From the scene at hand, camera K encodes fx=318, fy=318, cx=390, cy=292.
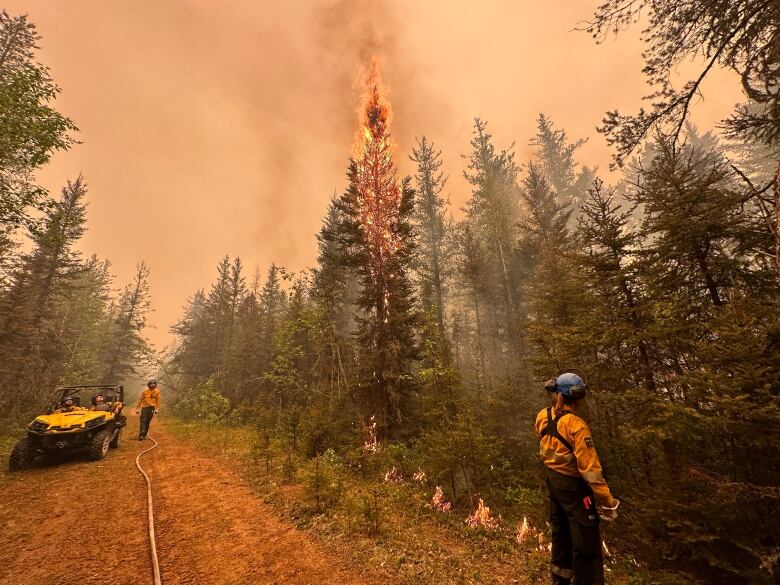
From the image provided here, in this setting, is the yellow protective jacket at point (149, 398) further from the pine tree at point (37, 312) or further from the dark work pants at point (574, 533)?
the dark work pants at point (574, 533)

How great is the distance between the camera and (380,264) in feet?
51.3

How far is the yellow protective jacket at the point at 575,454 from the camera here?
4.00m

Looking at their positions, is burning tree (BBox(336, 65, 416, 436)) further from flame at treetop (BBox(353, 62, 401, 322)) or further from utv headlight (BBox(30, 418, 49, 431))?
utv headlight (BBox(30, 418, 49, 431))

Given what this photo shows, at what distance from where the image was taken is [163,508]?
7.62 m

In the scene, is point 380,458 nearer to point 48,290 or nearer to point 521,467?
point 521,467

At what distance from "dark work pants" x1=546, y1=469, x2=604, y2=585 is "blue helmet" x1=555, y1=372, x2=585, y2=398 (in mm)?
1110

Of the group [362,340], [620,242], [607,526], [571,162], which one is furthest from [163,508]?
[571,162]

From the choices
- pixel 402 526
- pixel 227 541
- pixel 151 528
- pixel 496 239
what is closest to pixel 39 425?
pixel 151 528

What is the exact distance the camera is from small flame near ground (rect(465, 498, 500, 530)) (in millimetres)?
7298

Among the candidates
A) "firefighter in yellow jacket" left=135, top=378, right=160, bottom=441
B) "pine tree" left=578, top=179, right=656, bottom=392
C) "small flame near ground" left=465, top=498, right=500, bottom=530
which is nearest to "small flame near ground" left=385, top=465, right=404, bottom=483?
"small flame near ground" left=465, top=498, right=500, bottom=530

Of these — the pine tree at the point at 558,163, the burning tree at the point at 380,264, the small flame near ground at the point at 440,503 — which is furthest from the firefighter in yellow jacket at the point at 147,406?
the pine tree at the point at 558,163

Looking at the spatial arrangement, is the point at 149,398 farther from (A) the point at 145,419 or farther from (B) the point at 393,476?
(B) the point at 393,476

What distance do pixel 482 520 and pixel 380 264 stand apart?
35.8 ft

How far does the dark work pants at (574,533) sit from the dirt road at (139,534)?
321cm
